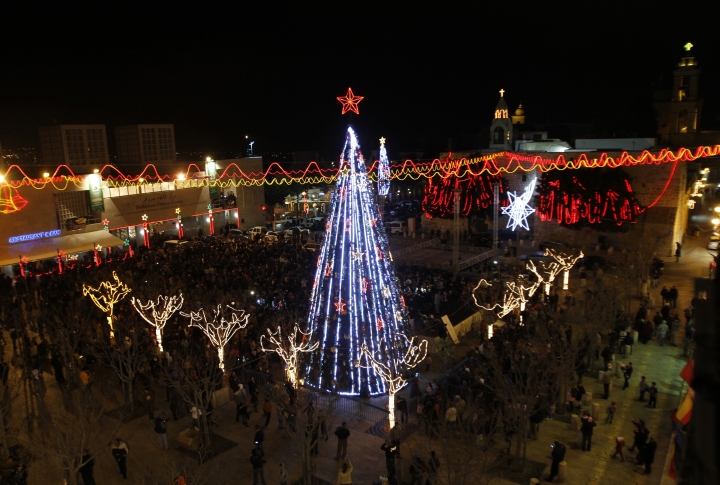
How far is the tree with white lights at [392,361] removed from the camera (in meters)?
10.9

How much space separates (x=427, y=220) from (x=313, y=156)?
3812 cm

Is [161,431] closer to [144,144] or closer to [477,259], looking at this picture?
[477,259]

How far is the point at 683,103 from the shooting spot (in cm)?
3997

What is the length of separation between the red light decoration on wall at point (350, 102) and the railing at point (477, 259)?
14.1 m

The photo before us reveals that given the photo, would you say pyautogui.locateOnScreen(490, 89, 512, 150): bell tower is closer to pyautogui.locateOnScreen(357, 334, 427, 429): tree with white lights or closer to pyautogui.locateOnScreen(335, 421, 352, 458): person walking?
pyautogui.locateOnScreen(357, 334, 427, 429): tree with white lights

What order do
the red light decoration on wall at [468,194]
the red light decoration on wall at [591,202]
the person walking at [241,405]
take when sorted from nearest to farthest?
the person walking at [241,405], the red light decoration on wall at [591,202], the red light decoration on wall at [468,194]

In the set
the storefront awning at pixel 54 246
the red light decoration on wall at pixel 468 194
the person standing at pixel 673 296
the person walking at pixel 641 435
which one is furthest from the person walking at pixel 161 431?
the red light decoration on wall at pixel 468 194

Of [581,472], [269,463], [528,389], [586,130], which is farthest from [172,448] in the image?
[586,130]

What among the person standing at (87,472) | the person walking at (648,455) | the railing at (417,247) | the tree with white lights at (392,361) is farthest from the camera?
the railing at (417,247)

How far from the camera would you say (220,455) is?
1031 cm

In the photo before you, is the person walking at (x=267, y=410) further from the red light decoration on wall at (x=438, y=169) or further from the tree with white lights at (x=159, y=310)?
the red light decoration on wall at (x=438, y=169)

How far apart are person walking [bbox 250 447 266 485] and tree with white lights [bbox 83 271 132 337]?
7549mm

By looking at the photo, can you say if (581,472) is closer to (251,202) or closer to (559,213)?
(559,213)

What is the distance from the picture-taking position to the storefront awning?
2372 cm
